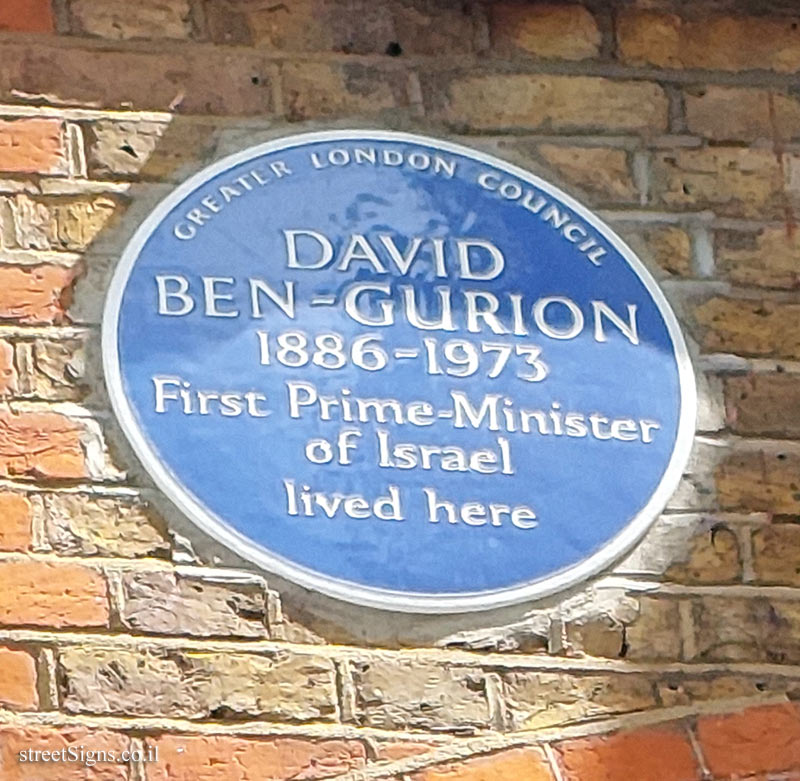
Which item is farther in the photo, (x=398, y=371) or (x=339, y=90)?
(x=339, y=90)

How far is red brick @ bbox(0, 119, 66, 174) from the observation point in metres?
2.54

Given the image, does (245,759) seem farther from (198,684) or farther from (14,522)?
(14,522)

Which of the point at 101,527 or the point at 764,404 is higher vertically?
the point at 764,404

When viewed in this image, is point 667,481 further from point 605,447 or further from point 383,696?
point 383,696

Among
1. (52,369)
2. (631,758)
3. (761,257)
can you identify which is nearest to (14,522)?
(52,369)

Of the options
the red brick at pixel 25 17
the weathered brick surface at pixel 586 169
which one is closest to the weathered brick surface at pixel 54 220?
the red brick at pixel 25 17

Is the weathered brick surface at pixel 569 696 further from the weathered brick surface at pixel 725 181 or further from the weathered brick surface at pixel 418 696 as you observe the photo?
the weathered brick surface at pixel 725 181

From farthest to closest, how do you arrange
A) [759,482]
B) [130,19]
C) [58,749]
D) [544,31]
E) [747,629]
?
[544,31] → [130,19] → [759,482] → [747,629] → [58,749]

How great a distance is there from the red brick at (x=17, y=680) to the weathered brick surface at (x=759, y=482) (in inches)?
30.8

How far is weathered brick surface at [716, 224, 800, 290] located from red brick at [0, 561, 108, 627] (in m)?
0.85

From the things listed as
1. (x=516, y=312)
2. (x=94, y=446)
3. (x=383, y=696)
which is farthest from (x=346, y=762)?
(x=516, y=312)

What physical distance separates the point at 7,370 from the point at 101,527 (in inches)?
8.6

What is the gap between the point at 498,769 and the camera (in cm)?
222

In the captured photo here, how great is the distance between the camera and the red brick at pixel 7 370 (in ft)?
7.79
